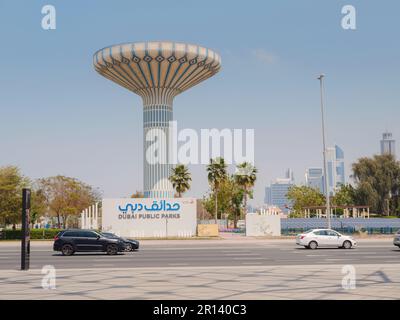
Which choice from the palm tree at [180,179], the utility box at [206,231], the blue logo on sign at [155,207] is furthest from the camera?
the palm tree at [180,179]

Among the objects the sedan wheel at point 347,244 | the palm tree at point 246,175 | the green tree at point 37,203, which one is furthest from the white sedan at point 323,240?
the green tree at point 37,203

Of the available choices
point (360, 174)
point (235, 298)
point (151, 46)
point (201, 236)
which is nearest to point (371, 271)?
point (235, 298)

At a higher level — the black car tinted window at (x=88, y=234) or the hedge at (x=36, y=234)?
the black car tinted window at (x=88, y=234)

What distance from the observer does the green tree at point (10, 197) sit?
5600 cm

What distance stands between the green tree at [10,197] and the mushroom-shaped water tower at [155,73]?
16.1 m

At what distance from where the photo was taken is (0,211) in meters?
55.9

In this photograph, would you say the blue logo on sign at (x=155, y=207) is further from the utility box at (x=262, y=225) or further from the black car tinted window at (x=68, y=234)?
the black car tinted window at (x=68, y=234)

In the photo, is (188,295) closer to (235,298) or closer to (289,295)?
(235,298)

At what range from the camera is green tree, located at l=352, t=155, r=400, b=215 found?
91.6 meters

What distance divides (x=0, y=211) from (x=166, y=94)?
25659 millimetres

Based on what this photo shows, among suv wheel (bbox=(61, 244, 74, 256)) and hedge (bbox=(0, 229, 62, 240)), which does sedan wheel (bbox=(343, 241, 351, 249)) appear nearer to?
suv wheel (bbox=(61, 244, 74, 256))

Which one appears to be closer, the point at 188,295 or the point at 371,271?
the point at 188,295

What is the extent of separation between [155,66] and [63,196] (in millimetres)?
32509

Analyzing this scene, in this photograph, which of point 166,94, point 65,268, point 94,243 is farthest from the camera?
point 166,94
